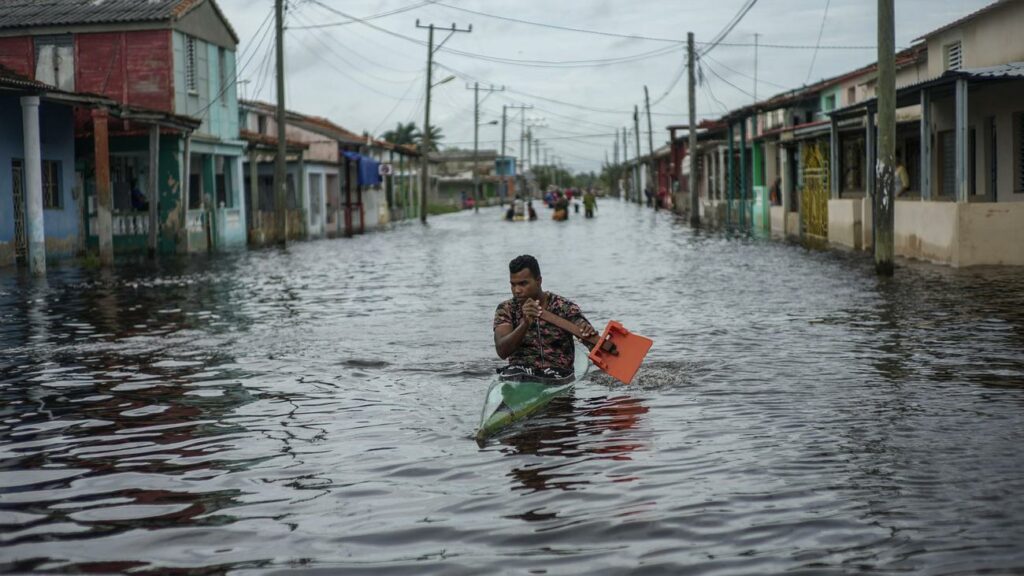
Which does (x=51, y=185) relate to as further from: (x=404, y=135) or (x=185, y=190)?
(x=404, y=135)

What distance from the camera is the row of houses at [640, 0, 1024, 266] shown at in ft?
73.3

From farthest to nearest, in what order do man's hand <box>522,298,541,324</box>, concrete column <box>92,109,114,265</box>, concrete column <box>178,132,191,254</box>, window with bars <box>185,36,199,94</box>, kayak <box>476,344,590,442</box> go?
window with bars <box>185,36,199,94</box>
concrete column <box>178,132,191,254</box>
concrete column <box>92,109,114,265</box>
man's hand <box>522,298,541,324</box>
kayak <box>476,344,590,442</box>

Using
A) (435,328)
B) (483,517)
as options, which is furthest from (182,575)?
(435,328)

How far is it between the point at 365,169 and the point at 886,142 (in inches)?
1575

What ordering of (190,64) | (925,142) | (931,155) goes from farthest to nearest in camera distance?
1. (190,64)
2. (931,155)
3. (925,142)

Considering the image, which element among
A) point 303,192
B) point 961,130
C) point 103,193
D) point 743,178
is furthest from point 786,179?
point 103,193

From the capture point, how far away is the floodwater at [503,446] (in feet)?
18.6

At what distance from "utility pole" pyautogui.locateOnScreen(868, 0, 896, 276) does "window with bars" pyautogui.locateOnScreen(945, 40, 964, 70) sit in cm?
1002

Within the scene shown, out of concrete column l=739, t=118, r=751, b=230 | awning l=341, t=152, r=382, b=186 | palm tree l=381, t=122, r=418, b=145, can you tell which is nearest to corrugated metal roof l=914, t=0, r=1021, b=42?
concrete column l=739, t=118, r=751, b=230

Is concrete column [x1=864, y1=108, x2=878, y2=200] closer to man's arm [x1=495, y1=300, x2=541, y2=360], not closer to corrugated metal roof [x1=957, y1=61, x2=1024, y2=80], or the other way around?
corrugated metal roof [x1=957, y1=61, x2=1024, y2=80]

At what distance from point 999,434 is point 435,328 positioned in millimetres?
8669

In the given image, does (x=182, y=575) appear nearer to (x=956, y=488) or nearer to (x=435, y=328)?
(x=956, y=488)

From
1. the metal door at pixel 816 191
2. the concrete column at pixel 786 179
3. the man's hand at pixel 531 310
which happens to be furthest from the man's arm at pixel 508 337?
the concrete column at pixel 786 179

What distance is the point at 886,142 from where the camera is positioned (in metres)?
21.2
